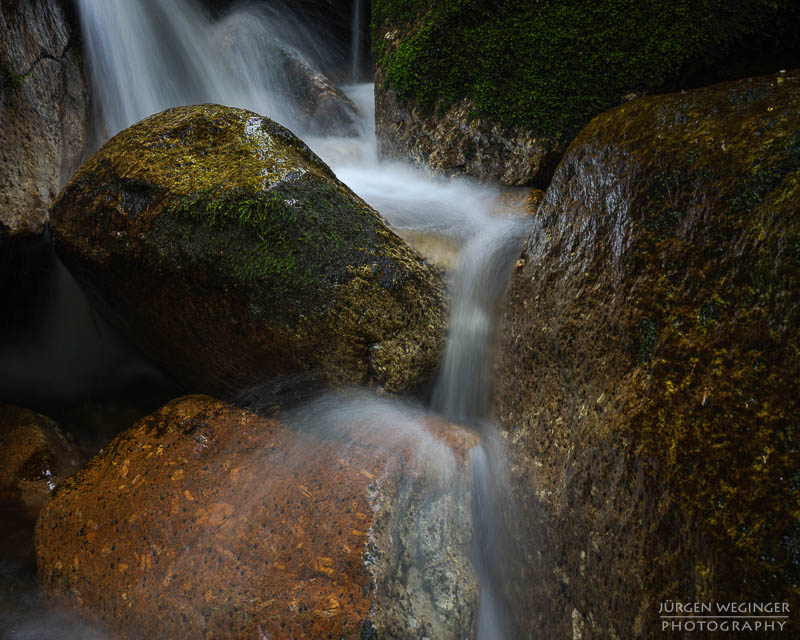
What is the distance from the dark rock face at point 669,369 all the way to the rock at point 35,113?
3.70 m

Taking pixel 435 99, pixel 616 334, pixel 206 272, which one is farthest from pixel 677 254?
pixel 435 99

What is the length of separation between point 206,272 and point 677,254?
242cm

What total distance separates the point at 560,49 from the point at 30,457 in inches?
200

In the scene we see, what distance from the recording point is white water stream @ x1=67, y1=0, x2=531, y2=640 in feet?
8.91

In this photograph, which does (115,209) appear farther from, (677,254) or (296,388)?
(677,254)

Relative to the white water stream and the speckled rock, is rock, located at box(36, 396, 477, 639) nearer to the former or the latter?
the white water stream

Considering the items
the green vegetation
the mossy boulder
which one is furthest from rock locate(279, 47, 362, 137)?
the green vegetation

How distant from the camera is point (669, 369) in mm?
1701

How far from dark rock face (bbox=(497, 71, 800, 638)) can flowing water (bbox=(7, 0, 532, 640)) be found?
0.38 m

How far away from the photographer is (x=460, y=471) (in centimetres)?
263

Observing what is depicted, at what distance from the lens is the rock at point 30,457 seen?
3.13 meters

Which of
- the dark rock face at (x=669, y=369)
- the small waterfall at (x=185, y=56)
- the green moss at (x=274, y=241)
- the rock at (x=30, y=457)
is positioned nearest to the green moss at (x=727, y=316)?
the dark rock face at (x=669, y=369)

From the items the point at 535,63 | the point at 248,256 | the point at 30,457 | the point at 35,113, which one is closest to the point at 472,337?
the point at 248,256

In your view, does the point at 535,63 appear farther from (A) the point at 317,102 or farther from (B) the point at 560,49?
(A) the point at 317,102
